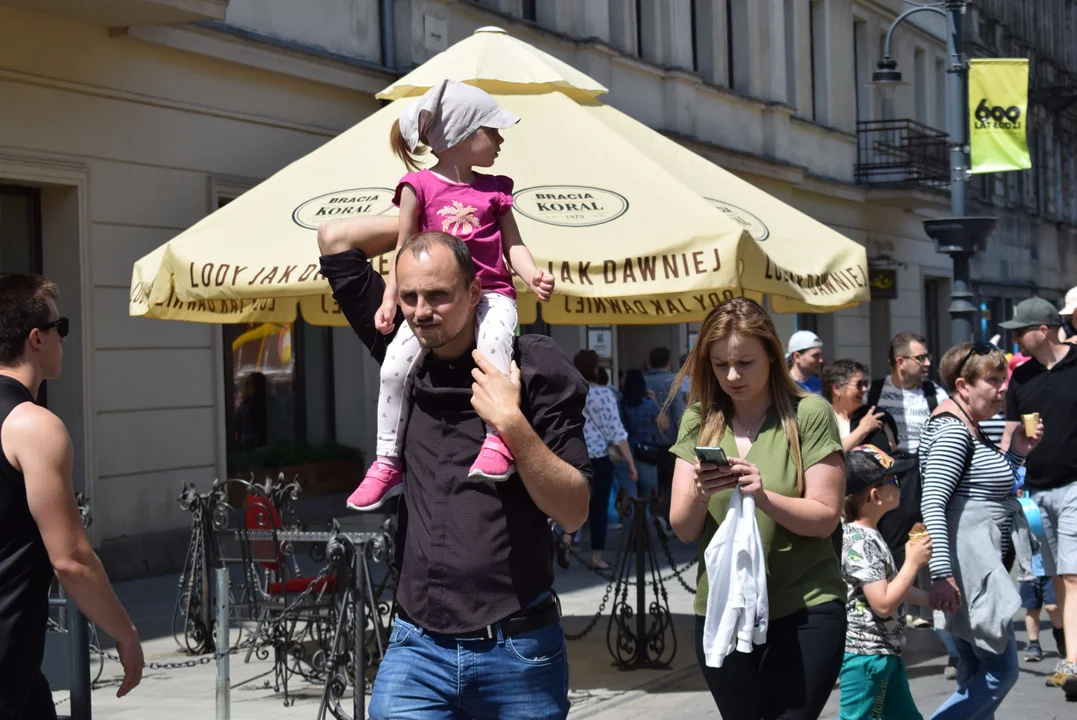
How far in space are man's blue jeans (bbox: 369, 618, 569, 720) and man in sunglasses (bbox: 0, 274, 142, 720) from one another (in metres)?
0.94

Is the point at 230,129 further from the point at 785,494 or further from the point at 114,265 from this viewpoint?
the point at 785,494

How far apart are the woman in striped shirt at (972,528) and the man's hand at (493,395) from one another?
121 inches

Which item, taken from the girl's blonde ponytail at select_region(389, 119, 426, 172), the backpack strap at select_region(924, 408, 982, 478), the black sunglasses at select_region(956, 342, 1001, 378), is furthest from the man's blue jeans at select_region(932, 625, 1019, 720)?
the girl's blonde ponytail at select_region(389, 119, 426, 172)

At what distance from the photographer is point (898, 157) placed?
1136 inches

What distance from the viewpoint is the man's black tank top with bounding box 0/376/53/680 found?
148 inches

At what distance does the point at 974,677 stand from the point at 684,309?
362 cm

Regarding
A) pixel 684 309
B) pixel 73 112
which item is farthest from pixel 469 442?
pixel 73 112

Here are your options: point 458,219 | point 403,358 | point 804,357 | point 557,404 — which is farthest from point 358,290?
point 804,357

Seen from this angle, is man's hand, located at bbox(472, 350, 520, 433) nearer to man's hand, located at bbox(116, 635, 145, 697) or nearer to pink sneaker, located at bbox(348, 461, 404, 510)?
pink sneaker, located at bbox(348, 461, 404, 510)

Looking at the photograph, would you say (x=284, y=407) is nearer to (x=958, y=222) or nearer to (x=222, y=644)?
(x=958, y=222)

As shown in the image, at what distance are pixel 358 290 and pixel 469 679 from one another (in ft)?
3.73

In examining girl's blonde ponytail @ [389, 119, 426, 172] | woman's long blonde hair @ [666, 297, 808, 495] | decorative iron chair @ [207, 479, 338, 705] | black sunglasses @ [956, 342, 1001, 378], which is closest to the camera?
girl's blonde ponytail @ [389, 119, 426, 172]

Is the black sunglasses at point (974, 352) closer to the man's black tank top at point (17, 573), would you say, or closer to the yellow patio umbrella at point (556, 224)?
the yellow patio umbrella at point (556, 224)

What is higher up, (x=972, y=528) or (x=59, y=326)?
(x=59, y=326)
